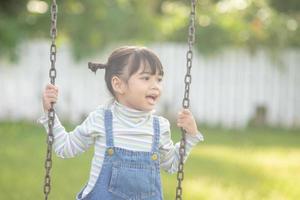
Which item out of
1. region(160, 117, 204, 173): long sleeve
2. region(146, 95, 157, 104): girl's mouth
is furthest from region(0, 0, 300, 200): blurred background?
region(146, 95, 157, 104): girl's mouth

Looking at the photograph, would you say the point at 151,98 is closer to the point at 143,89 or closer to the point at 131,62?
the point at 143,89

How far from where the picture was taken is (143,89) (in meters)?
3.84

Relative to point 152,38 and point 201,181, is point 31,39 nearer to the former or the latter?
point 152,38

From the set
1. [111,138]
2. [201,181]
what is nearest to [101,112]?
[111,138]

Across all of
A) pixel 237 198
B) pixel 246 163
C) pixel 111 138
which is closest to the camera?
pixel 111 138

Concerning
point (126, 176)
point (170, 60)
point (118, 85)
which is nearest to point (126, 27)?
point (170, 60)

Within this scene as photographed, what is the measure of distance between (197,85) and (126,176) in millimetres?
11031

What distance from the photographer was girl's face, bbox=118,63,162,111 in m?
3.84

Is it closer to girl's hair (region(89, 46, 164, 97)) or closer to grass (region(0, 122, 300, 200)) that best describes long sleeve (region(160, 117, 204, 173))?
girl's hair (region(89, 46, 164, 97))

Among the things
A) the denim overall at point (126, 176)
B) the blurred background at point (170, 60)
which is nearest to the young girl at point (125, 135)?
the denim overall at point (126, 176)

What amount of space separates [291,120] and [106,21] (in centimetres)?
394

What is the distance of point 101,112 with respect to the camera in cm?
389

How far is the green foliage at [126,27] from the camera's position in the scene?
14.1 m

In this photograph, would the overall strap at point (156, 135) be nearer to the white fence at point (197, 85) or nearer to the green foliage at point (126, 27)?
the green foliage at point (126, 27)
